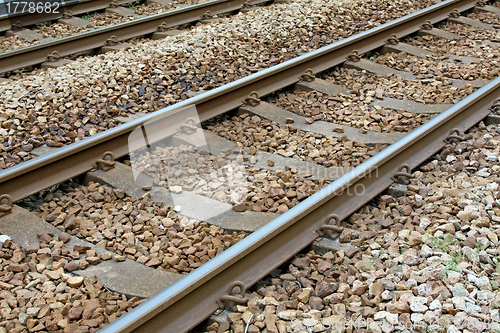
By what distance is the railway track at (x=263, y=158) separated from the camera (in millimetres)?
3043

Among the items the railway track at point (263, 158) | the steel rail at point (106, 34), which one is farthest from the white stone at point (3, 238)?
the steel rail at point (106, 34)

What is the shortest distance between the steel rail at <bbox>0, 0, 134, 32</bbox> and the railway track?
414 centimetres

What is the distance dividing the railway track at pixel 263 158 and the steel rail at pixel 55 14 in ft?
13.6

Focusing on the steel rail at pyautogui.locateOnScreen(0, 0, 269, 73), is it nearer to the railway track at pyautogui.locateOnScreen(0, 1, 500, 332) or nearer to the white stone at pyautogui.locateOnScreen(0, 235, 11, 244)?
the railway track at pyautogui.locateOnScreen(0, 1, 500, 332)

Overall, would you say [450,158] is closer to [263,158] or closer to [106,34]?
[263,158]

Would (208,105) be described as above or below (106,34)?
below

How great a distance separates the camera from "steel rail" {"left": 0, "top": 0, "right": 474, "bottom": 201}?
13.0 ft

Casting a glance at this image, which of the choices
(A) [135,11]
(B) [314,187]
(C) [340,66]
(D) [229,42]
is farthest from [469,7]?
(B) [314,187]

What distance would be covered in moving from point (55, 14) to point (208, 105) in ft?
14.6

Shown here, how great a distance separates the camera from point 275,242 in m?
3.23

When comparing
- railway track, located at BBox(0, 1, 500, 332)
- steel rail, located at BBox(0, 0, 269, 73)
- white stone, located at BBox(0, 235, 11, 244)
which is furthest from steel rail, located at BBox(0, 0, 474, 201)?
steel rail, located at BBox(0, 0, 269, 73)

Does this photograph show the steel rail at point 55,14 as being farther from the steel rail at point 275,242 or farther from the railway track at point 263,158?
the steel rail at point 275,242

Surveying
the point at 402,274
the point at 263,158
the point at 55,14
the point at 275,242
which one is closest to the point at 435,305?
the point at 402,274

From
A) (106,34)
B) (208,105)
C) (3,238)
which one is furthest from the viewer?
(106,34)
